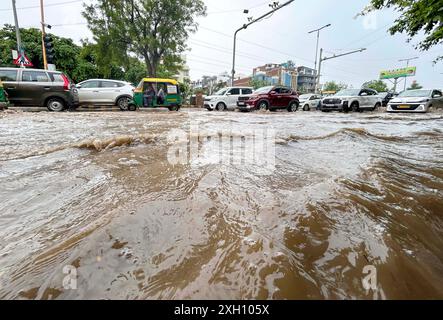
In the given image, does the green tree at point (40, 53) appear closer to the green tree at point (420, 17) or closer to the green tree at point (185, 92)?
the green tree at point (185, 92)

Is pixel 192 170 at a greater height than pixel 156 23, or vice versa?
pixel 156 23

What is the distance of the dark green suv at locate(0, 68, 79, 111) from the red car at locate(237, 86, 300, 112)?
8381 millimetres

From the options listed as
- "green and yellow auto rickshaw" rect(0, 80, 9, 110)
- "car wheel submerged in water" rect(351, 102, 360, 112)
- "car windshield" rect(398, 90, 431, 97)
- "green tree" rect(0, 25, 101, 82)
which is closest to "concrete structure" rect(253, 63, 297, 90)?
"green tree" rect(0, 25, 101, 82)

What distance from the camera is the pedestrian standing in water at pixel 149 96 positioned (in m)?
11.4

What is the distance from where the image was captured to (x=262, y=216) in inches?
60.2

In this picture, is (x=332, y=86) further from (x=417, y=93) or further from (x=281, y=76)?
(x=417, y=93)

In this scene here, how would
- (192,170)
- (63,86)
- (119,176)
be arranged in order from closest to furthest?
1. (119,176)
2. (192,170)
3. (63,86)

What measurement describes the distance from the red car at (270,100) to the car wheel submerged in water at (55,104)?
8.55 m

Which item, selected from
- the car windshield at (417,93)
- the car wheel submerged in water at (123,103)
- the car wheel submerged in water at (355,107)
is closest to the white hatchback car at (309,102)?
the car wheel submerged in water at (355,107)
